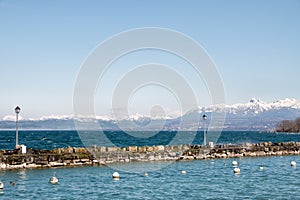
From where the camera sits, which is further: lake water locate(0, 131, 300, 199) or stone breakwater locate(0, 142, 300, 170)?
stone breakwater locate(0, 142, 300, 170)

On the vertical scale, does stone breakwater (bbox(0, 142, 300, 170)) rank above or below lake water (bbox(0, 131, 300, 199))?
above

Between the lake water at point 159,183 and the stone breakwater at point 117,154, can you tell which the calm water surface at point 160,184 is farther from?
the stone breakwater at point 117,154

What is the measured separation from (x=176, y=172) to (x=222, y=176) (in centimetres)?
411

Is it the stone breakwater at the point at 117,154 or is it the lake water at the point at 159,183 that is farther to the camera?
the stone breakwater at the point at 117,154

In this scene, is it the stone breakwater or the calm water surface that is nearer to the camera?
the calm water surface

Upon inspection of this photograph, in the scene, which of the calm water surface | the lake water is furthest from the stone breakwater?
the calm water surface

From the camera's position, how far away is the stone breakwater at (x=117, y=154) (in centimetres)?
4125

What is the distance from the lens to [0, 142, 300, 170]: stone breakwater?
135ft

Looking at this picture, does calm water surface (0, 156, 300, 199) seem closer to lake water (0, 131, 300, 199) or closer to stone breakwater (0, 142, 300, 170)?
lake water (0, 131, 300, 199)

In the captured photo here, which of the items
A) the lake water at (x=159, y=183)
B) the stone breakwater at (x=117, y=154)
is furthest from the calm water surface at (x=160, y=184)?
the stone breakwater at (x=117, y=154)

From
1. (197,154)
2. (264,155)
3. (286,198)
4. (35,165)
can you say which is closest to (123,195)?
(286,198)

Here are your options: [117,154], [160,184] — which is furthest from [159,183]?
[117,154]

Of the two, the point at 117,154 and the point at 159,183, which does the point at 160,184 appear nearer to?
the point at 159,183

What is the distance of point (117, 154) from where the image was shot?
4712cm
